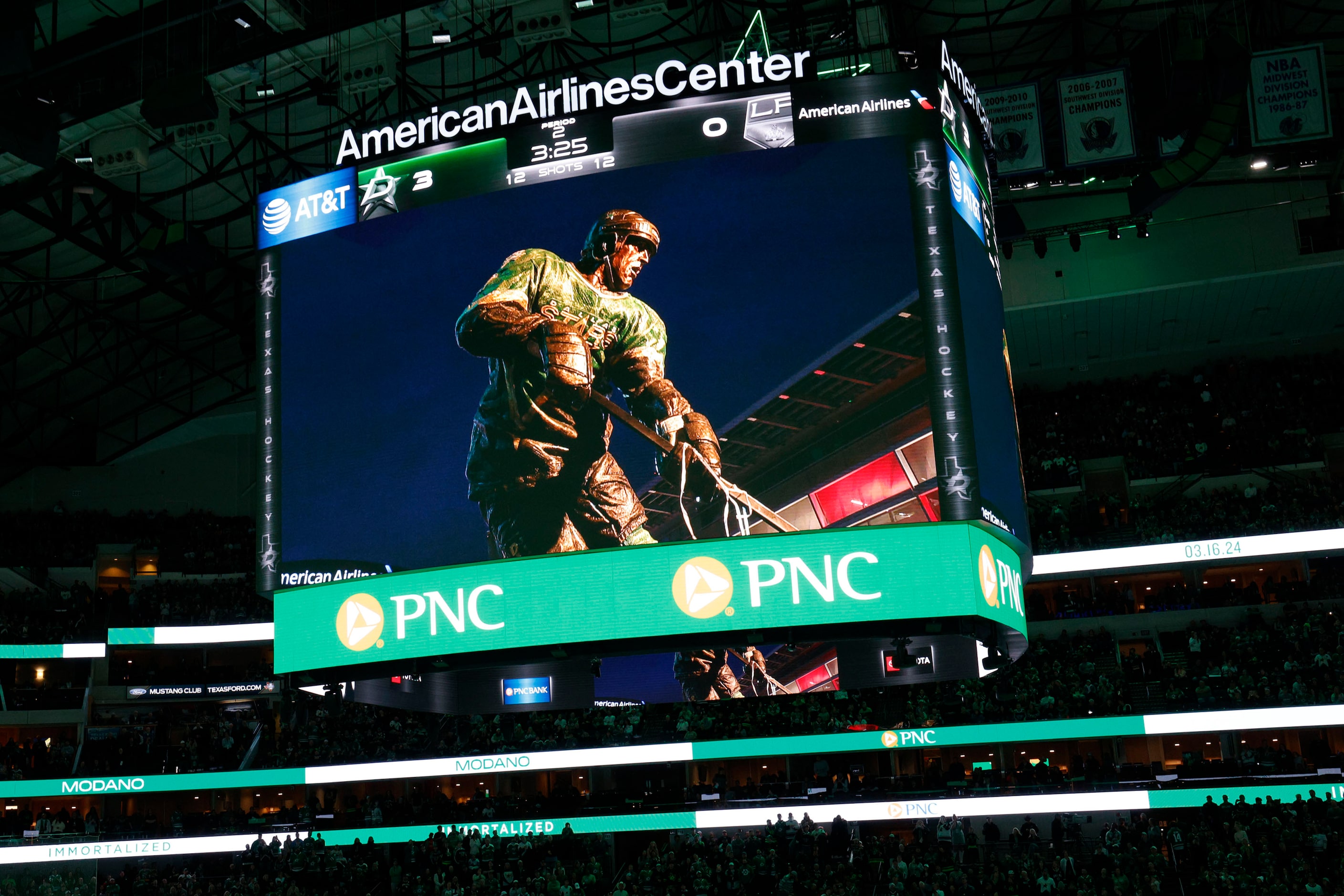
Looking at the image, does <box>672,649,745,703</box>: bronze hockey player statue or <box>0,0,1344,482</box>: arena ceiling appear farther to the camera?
<box>0,0,1344,482</box>: arena ceiling

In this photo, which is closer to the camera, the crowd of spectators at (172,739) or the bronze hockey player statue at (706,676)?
the bronze hockey player statue at (706,676)

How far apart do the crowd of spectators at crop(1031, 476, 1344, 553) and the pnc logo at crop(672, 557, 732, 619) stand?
Answer: 23.0 m

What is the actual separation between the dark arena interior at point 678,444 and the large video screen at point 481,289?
7 centimetres

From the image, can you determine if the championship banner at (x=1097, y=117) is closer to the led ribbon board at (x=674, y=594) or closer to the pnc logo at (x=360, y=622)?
the led ribbon board at (x=674, y=594)

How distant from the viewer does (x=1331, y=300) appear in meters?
42.0

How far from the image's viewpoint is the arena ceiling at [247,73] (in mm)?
26891

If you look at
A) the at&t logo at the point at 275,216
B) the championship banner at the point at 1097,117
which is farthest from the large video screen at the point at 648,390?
the championship banner at the point at 1097,117

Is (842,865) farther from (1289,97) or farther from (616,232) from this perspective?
(1289,97)

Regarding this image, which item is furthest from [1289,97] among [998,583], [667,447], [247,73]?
[247,73]

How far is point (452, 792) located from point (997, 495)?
97.0 ft

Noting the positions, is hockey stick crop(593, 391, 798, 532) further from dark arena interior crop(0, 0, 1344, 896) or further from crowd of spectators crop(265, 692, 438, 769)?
crowd of spectators crop(265, 692, 438, 769)

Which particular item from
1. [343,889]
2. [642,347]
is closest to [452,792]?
[343,889]

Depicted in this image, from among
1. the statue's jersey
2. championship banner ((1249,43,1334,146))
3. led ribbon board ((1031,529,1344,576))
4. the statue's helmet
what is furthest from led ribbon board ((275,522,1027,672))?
led ribbon board ((1031,529,1344,576))

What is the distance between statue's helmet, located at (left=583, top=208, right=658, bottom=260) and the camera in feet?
62.7
